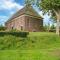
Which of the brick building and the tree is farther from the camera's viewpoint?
the brick building

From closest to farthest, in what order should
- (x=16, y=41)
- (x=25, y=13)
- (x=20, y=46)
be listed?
(x=20, y=46) → (x=16, y=41) → (x=25, y=13)

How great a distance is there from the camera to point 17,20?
6594cm

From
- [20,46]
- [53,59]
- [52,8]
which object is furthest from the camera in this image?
[52,8]

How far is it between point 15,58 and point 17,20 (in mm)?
50734

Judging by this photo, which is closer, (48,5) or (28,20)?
(48,5)

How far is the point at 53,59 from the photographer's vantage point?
1516cm

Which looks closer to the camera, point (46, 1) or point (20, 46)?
point (20, 46)

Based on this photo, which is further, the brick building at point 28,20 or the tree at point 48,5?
the brick building at point 28,20

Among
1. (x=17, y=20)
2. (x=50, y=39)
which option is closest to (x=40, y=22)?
(x=17, y=20)

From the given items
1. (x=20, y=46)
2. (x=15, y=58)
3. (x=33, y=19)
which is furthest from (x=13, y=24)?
(x=15, y=58)

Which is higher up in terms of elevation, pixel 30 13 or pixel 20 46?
pixel 30 13

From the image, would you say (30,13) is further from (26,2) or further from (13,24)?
(26,2)

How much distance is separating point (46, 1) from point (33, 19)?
2639cm

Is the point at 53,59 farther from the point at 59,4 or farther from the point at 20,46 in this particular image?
the point at 59,4
